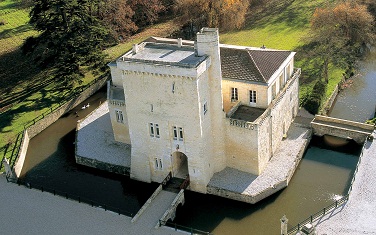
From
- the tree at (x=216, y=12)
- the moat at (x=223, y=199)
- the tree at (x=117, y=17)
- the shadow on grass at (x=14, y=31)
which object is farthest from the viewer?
the shadow on grass at (x=14, y=31)

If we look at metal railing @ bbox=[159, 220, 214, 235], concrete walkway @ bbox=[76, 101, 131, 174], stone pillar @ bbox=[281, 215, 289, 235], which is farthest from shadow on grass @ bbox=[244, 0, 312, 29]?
metal railing @ bbox=[159, 220, 214, 235]

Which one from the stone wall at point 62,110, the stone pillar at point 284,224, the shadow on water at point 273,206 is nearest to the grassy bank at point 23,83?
the stone wall at point 62,110

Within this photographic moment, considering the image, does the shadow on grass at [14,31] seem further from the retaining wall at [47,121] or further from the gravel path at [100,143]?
the gravel path at [100,143]

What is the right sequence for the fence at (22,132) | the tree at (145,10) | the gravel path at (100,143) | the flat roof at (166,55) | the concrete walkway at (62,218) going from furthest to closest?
1. the tree at (145,10)
2. the fence at (22,132)
3. the gravel path at (100,143)
4. the flat roof at (166,55)
5. the concrete walkway at (62,218)

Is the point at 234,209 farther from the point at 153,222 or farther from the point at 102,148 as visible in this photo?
the point at 102,148

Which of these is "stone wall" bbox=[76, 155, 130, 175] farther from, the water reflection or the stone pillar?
the water reflection

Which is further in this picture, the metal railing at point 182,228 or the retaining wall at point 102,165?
the retaining wall at point 102,165

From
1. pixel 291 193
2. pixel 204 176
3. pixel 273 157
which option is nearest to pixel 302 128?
pixel 273 157
